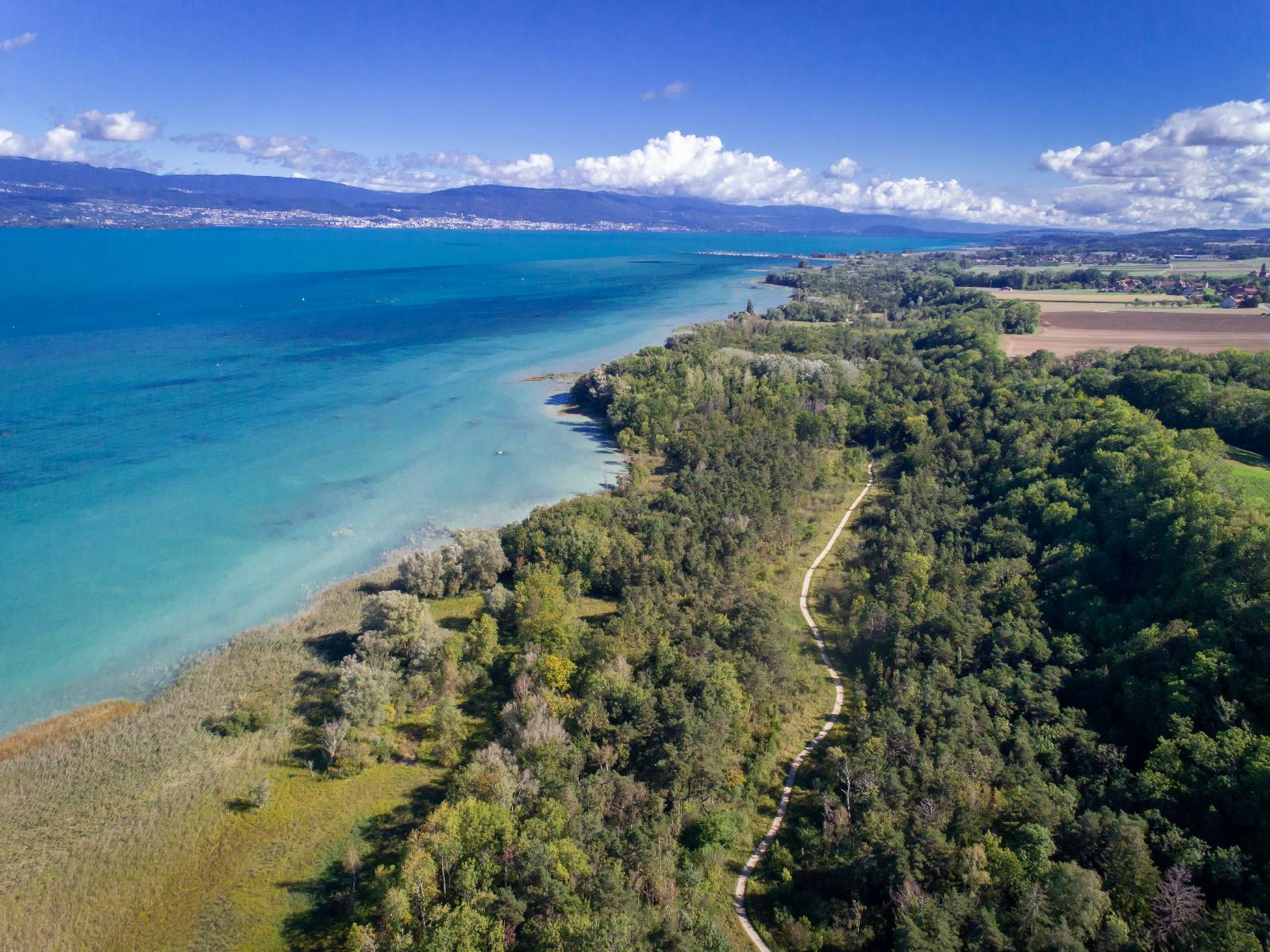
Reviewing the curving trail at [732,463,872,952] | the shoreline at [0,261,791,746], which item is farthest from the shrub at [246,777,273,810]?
the curving trail at [732,463,872,952]

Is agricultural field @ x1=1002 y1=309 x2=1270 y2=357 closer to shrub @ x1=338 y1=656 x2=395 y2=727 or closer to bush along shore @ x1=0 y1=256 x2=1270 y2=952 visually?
bush along shore @ x1=0 y1=256 x2=1270 y2=952

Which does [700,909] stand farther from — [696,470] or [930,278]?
[930,278]

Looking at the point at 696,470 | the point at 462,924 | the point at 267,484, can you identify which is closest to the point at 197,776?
the point at 462,924

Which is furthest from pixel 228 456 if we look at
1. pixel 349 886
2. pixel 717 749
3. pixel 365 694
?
pixel 717 749

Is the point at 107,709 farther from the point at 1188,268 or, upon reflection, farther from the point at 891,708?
the point at 1188,268

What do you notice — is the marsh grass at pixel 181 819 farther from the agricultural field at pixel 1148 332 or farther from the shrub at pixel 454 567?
the agricultural field at pixel 1148 332

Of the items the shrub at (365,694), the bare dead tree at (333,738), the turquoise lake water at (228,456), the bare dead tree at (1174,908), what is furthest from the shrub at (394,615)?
the bare dead tree at (1174,908)
